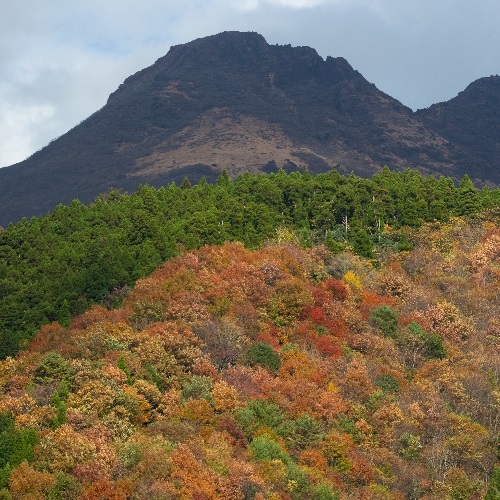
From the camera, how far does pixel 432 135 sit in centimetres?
19738

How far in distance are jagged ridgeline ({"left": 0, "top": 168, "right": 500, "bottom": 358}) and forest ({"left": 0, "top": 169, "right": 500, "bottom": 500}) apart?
8.7 inches

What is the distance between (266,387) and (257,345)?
5447 millimetres

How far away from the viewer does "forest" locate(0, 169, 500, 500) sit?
40.2 metres

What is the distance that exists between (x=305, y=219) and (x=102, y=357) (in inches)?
1404

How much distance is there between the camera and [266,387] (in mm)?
49656

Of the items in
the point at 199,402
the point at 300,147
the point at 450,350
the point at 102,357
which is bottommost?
the point at 450,350

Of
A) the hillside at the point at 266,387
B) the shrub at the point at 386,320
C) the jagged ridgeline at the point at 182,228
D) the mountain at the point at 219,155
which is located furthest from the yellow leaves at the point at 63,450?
the mountain at the point at 219,155

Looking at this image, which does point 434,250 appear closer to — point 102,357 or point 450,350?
point 450,350

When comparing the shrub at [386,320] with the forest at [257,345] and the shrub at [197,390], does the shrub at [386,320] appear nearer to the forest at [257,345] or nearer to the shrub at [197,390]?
the forest at [257,345]

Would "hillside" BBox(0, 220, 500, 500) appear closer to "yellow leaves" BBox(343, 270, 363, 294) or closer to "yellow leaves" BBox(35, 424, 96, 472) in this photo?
"yellow leaves" BBox(35, 424, 96, 472)

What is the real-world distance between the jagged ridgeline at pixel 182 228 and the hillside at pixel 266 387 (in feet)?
10.9

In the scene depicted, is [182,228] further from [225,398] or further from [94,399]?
[94,399]

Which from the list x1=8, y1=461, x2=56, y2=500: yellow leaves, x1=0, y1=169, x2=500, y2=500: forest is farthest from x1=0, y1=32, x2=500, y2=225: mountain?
x1=8, y1=461, x2=56, y2=500: yellow leaves

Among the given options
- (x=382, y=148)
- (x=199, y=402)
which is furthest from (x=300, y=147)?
(x=199, y=402)
